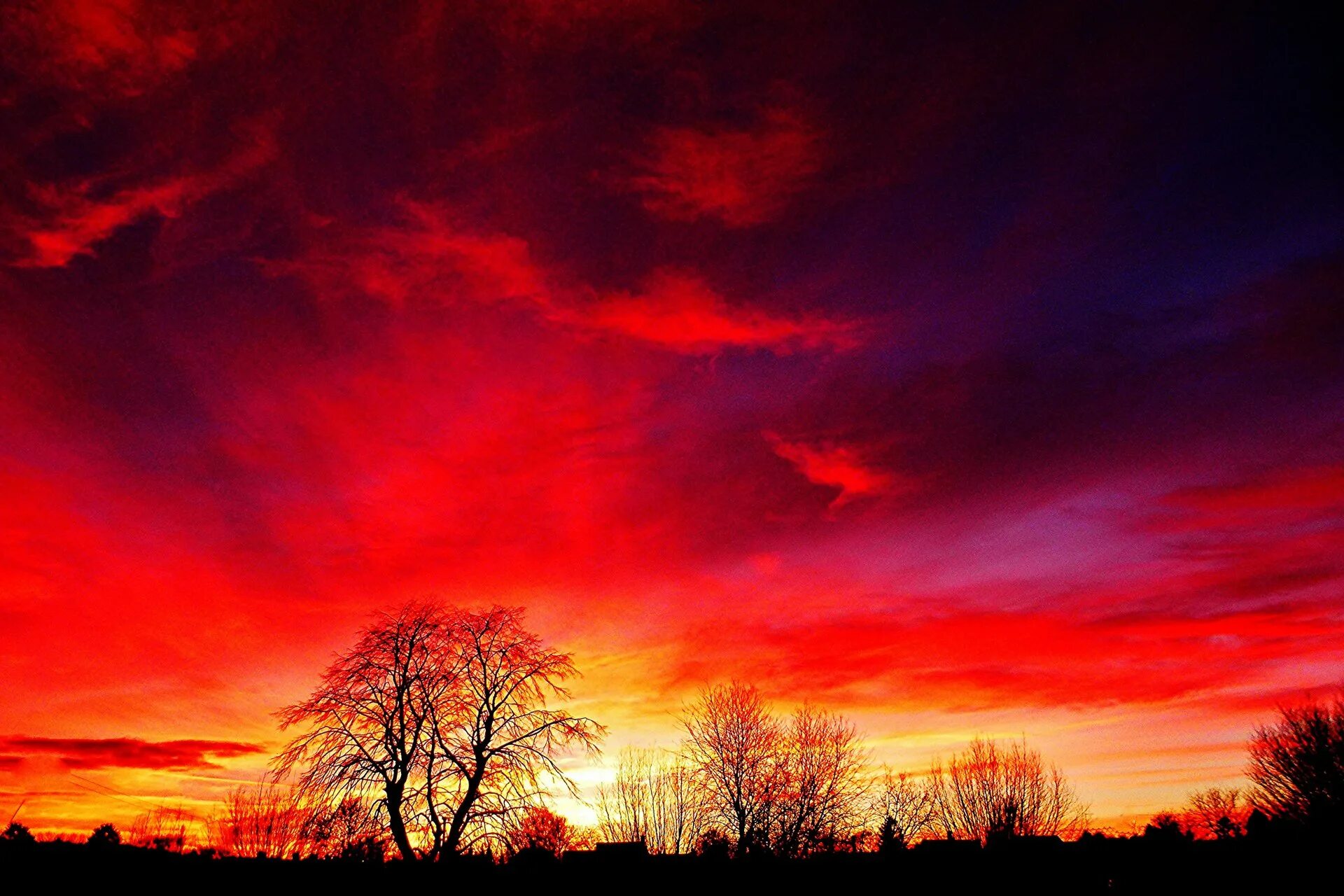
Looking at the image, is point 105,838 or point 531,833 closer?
point 105,838

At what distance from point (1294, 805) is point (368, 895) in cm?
5435

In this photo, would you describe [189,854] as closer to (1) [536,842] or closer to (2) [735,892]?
(2) [735,892]

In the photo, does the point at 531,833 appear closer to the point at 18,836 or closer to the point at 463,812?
the point at 463,812

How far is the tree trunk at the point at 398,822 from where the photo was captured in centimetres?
3441

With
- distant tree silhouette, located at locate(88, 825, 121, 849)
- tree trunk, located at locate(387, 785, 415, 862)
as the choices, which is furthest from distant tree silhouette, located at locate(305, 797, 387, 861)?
distant tree silhouette, located at locate(88, 825, 121, 849)

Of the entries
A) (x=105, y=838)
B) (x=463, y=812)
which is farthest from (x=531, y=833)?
(x=105, y=838)

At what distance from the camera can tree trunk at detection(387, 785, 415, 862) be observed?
34406 millimetres

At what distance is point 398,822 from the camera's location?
35000 millimetres

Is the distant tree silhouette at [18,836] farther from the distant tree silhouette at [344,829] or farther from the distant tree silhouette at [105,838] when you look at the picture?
the distant tree silhouette at [344,829]

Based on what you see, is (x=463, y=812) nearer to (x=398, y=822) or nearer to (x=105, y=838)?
(x=398, y=822)

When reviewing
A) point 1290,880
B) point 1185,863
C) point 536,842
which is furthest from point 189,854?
point 1290,880

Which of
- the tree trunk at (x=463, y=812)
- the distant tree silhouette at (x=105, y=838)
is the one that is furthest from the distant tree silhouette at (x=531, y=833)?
the distant tree silhouette at (x=105, y=838)

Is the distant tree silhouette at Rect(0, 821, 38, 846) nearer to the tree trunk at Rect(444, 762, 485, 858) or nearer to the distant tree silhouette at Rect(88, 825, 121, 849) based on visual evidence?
the distant tree silhouette at Rect(88, 825, 121, 849)

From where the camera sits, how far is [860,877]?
79.3 ft
